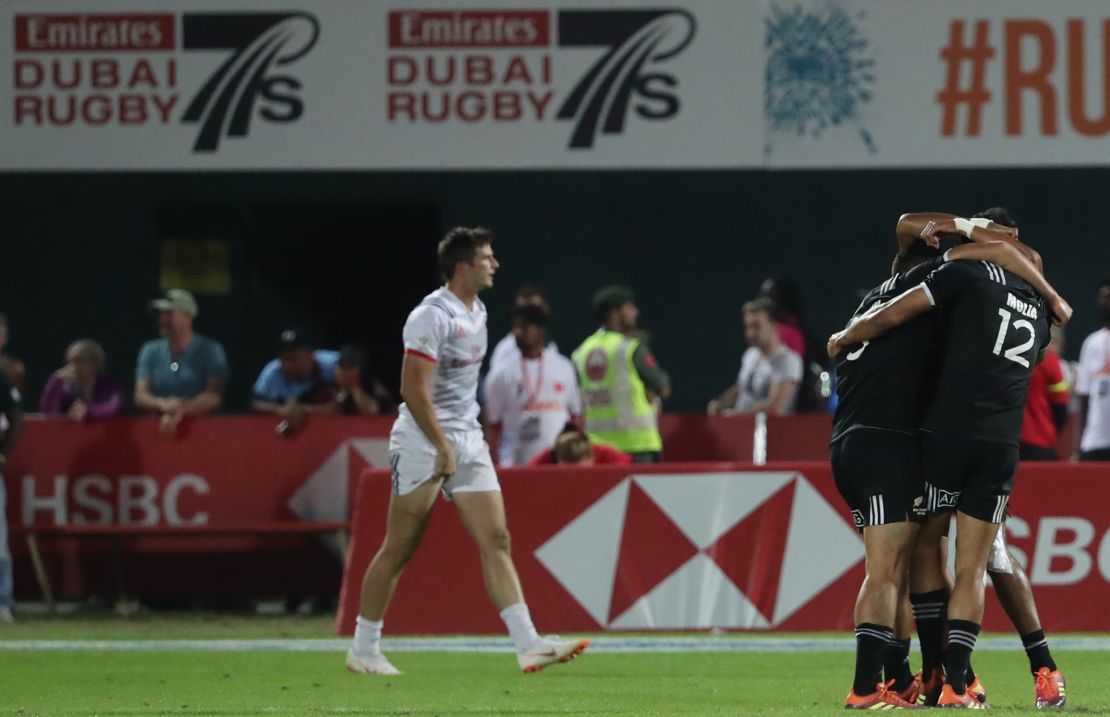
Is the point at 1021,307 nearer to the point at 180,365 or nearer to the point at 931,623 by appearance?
the point at 931,623

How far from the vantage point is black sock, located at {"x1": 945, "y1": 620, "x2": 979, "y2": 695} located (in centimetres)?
773

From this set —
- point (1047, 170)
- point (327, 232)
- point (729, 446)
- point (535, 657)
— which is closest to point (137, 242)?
point (327, 232)

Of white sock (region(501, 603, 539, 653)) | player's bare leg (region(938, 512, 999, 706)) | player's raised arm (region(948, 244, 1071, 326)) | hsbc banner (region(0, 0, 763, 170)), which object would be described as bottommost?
white sock (region(501, 603, 539, 653))

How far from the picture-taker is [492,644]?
11758 mm

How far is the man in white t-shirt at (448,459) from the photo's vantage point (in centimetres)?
975

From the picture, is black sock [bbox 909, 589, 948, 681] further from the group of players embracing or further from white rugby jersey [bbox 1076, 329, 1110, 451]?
white rugby jersey [bbox 1076, 329, 1110, 451]

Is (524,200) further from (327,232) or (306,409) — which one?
(306,409)

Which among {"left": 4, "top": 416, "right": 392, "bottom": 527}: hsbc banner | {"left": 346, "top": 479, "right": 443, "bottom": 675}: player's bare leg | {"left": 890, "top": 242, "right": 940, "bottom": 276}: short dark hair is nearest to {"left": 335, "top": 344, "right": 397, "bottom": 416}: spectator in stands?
{"left": 4, "top": 416, "right": 392, "bottom": 527}: hsbc banner

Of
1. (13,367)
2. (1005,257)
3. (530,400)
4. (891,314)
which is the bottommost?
(530,400)

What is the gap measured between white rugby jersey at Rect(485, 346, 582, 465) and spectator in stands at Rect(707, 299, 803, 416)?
1379 mm

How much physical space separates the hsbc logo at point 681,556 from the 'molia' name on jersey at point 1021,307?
4.44 m

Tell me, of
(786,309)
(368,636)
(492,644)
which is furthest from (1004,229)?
(786,309)

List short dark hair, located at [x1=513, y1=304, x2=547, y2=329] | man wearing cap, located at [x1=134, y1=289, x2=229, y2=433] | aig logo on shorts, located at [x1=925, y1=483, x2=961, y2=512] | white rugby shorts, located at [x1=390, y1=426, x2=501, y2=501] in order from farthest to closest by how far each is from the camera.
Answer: man wearing cap, located at [x1=134, y1=289, x2=229, y2=433]
short dark hair, located at [x1=513, y1=304, x2=547, y2=329]
white rugby shorts, located at [x1=390, y1=426, x2=501, y2=501]
aig logo on shorts, located at [x1=925, y1=483, x2=961, y2=512]

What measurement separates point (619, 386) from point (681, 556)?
1801mm
